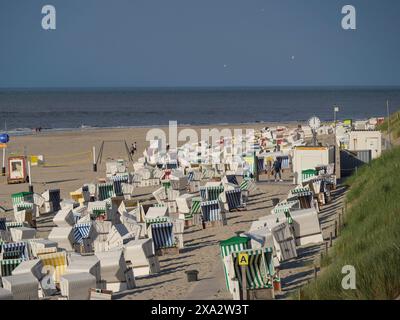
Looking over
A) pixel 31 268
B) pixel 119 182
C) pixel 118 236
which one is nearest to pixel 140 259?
pixel 118 236

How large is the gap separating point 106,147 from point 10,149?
4.75 metres

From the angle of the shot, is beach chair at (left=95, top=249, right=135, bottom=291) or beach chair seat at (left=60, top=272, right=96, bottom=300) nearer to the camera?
beach chair seat at (left=60, top=272, right=96, bottom=300)

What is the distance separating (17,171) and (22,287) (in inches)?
699

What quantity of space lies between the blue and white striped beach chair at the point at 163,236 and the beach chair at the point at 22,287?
3.69 meters

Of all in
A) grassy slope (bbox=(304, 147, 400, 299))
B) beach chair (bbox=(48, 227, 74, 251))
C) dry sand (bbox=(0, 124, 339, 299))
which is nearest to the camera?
grassy slope (bbox=(304, 147, 400, 299))

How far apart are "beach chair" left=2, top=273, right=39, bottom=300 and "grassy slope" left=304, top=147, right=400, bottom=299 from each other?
380 centimetres

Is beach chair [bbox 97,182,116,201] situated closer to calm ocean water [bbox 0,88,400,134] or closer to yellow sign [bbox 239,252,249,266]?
yellow sign [bbox 239,252,249,266]

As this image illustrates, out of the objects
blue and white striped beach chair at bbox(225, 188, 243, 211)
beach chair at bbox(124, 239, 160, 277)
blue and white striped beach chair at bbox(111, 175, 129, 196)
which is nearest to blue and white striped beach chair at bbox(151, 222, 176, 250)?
beach chair at bbox(124, 239, 160, 277)

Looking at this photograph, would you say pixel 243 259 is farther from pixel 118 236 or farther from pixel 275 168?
pixel 275 168

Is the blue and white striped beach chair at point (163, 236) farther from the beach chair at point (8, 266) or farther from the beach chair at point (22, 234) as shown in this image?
the beach chair at point (8, 266)

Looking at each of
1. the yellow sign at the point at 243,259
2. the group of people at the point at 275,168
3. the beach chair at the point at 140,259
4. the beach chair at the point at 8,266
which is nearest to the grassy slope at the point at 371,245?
the yellow sign at the point at 243,259

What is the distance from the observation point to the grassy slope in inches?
318

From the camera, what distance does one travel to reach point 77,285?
11.2 metres

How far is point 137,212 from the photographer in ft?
58.3
